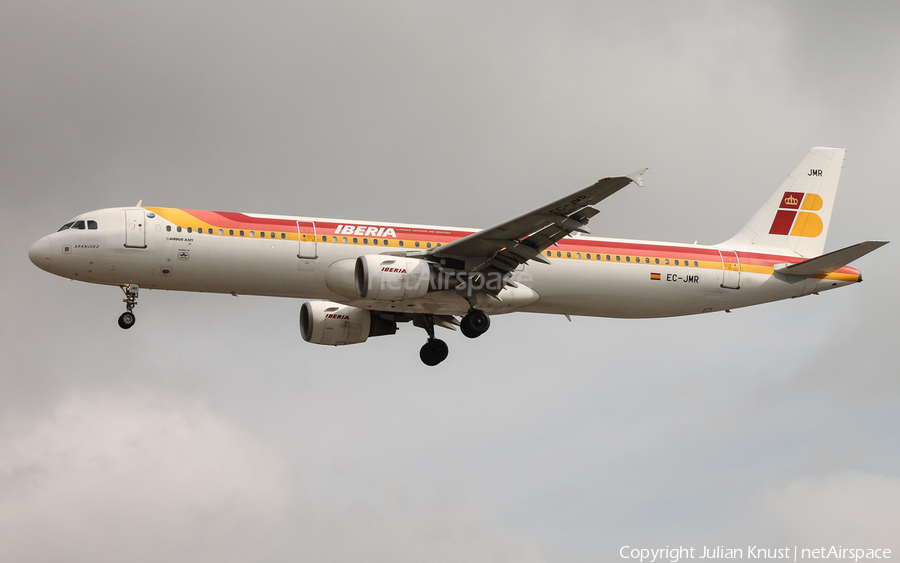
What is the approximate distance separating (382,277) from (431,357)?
7424 millimetres

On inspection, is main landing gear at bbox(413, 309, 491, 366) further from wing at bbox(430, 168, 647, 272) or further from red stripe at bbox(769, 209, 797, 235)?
red stripe at bbox(769, 209, 797, 235)

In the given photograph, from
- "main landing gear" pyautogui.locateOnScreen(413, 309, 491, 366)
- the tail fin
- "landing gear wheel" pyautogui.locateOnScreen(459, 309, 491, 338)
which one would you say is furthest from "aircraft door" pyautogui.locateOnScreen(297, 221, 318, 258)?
the tail fin

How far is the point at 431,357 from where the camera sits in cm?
4125

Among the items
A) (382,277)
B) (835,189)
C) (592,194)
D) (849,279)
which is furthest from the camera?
(835,189)

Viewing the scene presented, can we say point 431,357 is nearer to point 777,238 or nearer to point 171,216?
point 171,216

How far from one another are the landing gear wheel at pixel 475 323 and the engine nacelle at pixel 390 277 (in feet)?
8.07

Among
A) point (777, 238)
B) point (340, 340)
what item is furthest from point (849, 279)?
point (340, 340)

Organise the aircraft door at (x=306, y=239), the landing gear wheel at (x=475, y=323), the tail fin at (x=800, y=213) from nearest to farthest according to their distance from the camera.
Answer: the aircraft door at (x=306, y=239)
the landing gear wheel at (x=475, y=323)
the tail fin at (x=800, y=213)

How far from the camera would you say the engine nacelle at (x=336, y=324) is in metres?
40.9

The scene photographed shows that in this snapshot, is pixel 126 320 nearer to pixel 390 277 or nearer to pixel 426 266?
pixel 390 277

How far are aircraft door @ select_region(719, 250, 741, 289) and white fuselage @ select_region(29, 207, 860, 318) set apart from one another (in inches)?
1.5

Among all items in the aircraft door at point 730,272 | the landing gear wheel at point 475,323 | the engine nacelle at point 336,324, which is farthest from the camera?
the engine nacelle at point 336,324

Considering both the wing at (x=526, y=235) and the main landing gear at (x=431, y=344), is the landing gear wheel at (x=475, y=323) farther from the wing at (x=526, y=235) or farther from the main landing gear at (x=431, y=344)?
the main landing gear at (x=431, y=344)

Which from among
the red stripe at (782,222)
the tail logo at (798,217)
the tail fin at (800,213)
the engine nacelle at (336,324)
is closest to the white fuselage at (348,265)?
the tail fin at (800,213)
